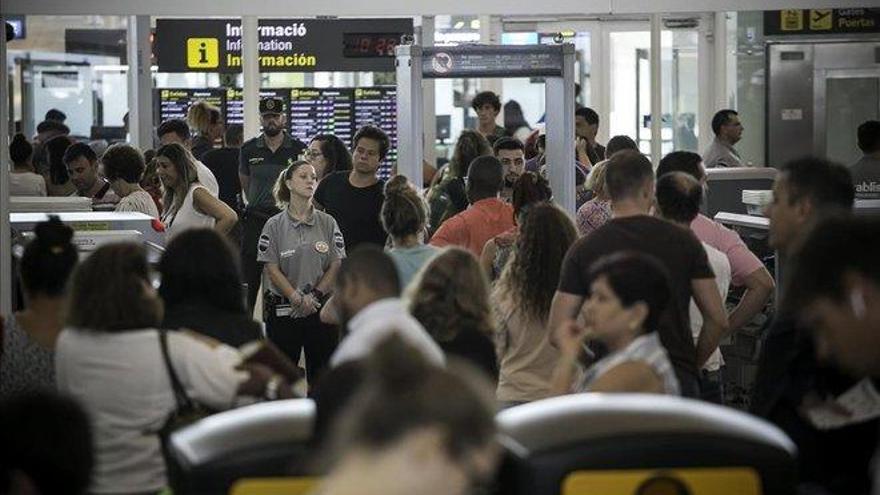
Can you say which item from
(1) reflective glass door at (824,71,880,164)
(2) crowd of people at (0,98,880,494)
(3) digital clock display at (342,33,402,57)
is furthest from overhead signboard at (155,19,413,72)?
(2) crowd of people at (0,98,880,494)

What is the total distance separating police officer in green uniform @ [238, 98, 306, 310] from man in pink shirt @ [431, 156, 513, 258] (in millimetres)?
2905

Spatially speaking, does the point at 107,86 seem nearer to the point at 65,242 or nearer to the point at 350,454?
the point at 65,242

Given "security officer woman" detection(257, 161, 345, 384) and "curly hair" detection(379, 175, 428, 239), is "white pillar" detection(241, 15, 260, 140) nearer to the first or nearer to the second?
"security officer woman" detection(257, 161, 345, 384)

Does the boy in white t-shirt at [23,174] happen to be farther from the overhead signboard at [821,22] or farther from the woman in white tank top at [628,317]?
the woman in white tank top at [628,317]

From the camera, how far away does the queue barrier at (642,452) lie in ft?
12.7

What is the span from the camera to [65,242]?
591 cm

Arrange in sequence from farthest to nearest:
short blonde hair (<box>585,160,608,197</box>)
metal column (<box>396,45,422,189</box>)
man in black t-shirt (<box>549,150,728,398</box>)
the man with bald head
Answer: metal column (<box>396,45,422,189</box>), short blonde hair (<box>585,160,608,197</box>), the man with bald head, man in black t-shirt (<box>549,150,728,398</box>)

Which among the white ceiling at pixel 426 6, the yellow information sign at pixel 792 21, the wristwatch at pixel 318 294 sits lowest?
the wristwatch at pixel 318 294

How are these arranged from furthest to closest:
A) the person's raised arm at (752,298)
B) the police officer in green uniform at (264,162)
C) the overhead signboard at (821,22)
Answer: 1. the overhead signboard at (821,22)
2. the police officer in green uniform at (264,162)
3. the person's raised arm at (752,298)

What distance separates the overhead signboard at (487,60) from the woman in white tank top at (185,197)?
4.66 feet

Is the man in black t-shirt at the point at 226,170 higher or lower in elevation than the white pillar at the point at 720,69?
lower

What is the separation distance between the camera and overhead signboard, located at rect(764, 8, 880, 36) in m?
18.0

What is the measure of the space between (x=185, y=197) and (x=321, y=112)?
6.56 m

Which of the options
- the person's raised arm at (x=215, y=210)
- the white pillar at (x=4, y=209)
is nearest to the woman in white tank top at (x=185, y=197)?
the person's raised arm at (x=215, y=210)
